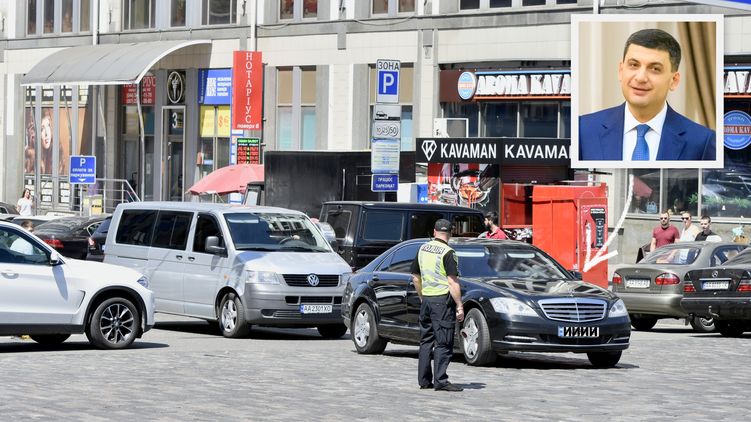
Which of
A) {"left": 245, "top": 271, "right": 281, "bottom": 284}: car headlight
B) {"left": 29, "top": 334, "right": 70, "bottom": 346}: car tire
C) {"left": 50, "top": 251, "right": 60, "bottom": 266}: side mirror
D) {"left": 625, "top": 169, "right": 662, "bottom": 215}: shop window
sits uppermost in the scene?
{"left": 625, "top": 169, "right": 662, "bottom": 215}: shop window

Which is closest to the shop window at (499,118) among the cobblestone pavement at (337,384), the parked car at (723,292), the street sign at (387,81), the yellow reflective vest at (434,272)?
the street sign at (387,81)

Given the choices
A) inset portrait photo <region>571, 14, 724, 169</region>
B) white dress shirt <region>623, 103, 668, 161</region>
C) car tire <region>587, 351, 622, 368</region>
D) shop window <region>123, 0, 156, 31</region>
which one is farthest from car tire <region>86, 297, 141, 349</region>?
shop window <region>123, 0, 156, 31</region>

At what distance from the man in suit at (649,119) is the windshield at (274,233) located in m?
16.0

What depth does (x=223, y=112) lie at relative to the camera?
5012cm

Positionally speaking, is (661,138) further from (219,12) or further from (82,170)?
(219,12)

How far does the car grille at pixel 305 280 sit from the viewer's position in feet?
69.2

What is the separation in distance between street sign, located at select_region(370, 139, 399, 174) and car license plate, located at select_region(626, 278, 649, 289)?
7183mm

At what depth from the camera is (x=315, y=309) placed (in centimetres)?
2116

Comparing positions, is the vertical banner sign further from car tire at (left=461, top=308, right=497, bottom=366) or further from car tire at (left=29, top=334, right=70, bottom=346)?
car tire at (left=461, top=308, right=497, bottom=366)

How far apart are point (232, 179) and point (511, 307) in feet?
93.8

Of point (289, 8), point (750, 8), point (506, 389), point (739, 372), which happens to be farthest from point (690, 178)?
point (750, 8)

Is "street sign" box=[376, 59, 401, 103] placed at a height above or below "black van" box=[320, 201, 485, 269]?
above

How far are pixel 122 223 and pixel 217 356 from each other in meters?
6.46

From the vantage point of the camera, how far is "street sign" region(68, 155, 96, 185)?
46344 millimetres
